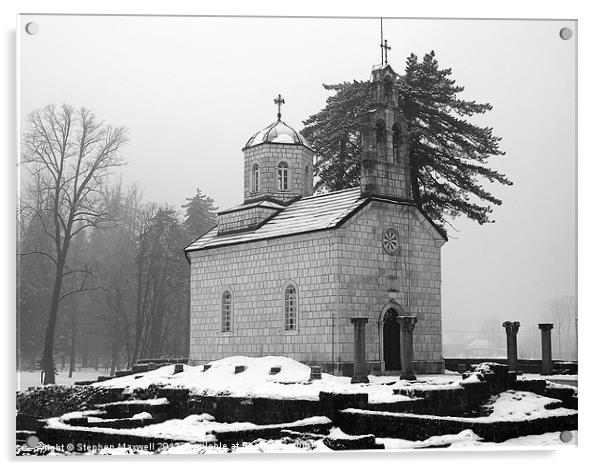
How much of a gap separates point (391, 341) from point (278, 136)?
20.2ft

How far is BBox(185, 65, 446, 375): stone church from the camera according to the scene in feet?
67.7

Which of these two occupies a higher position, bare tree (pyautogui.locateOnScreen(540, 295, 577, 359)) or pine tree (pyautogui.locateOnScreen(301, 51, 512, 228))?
pine tree (pyautogui.locateOnScreen(301, 51, 512, 228))

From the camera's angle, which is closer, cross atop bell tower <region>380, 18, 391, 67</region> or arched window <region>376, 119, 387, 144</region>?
cross atop bell tower <region>380, 18, 391, 67</region>

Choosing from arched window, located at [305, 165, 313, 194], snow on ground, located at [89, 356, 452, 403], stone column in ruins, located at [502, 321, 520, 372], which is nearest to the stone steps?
snow on ground, located at [89, 356, 452, 403]

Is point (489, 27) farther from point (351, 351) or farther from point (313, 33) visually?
point (351, 351)

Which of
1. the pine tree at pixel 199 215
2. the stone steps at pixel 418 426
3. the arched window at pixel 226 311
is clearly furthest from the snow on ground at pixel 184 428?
the arched window at pixel 226 311

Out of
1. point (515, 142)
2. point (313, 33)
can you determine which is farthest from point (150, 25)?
point (515, 142)

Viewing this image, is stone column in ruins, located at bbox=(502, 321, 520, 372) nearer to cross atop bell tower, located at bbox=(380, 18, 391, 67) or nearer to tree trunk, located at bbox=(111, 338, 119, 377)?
cross atop bell tower, located at bbox=(380, 18, 391, 67)

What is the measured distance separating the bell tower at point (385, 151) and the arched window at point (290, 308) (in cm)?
290

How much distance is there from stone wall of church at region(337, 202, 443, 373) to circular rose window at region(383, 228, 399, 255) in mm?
99

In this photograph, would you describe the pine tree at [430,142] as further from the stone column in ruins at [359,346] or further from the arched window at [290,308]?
the arched window at [290,308]

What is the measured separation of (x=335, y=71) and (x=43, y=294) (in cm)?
712

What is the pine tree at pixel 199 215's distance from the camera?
19.2 metres

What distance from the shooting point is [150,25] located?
670 inches
